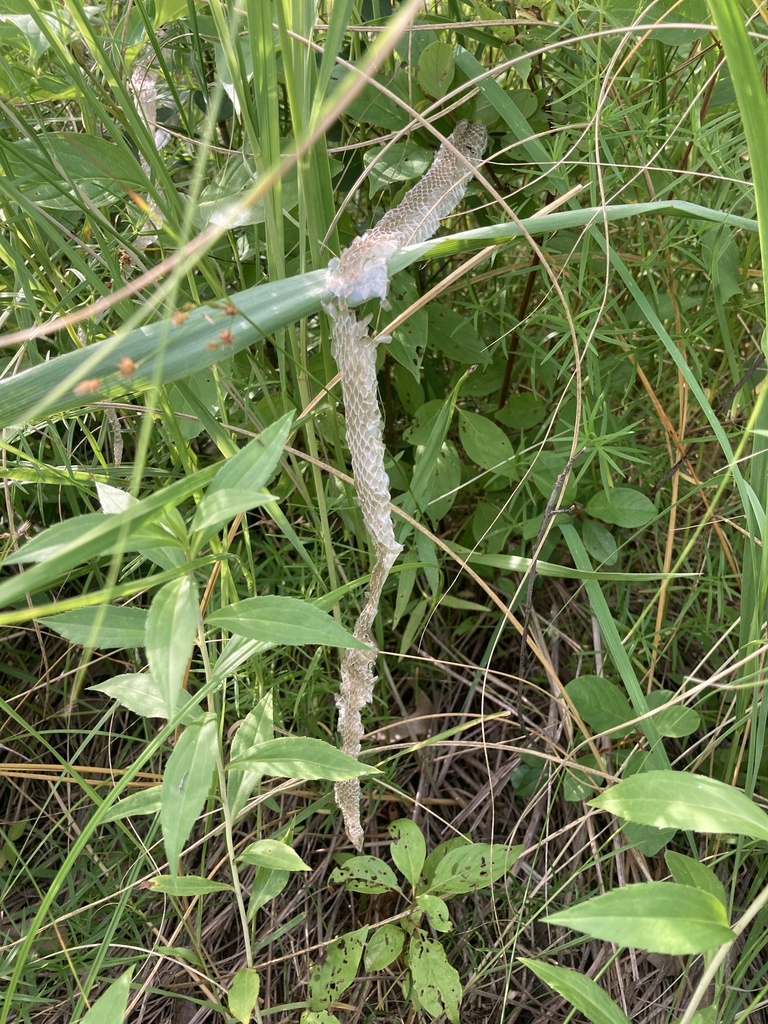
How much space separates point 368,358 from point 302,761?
1.19 feet

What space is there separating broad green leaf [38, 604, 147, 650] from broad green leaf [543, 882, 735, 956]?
0.37 metres

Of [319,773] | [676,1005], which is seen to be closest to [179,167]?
[319,773]

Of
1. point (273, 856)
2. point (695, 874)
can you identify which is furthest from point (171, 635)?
point (695, 874)

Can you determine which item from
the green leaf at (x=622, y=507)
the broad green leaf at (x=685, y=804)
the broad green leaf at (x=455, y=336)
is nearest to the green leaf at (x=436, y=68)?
the broad green leaf at (x=455, y=336)

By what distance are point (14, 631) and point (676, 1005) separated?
3.27 ft

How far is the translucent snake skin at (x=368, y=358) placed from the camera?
0.67 m

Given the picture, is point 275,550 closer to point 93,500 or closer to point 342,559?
point 342,559

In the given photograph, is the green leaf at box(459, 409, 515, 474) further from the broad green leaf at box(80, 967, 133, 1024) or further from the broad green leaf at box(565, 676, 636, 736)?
the broad green leaf at box(80, 967, 133, 1024)

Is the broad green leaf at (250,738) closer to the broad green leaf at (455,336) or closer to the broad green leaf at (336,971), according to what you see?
the broad green leaf at (336,971)

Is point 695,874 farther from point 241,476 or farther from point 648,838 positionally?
point 241,476

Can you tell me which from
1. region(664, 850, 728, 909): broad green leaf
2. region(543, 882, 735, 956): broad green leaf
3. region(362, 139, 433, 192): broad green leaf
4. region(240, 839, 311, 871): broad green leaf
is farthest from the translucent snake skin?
region(664, 850, 728, 909): broad green leaf

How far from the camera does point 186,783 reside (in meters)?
0.57

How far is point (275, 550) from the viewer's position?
3.59 feet

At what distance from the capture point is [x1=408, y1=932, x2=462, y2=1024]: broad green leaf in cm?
83
